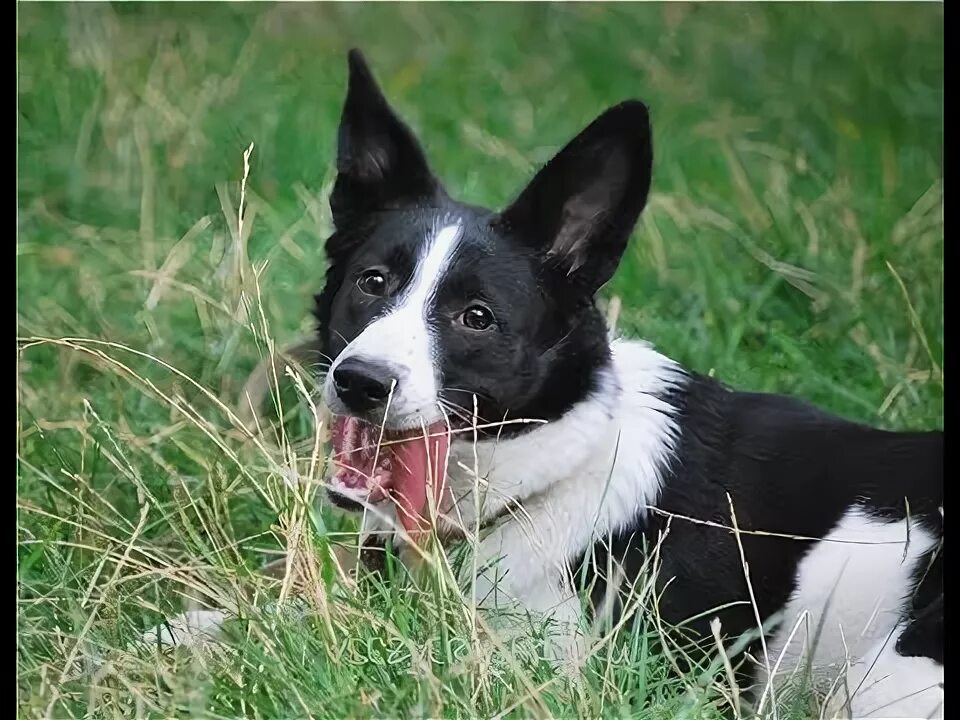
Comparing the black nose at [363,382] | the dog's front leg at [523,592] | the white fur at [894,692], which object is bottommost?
the white fur at [894,692]

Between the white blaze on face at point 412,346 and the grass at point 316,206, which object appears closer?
the white blaze on face at point 412,346

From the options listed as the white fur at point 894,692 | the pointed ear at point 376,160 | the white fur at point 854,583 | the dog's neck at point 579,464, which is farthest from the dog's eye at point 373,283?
the white fur at point 894,692

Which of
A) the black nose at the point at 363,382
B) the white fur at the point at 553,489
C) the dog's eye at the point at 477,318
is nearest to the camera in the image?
the black nose at the point at 363,382

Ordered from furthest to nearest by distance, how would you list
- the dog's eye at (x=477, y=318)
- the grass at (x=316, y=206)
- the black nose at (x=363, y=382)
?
1. the grass at (x=316, y=206)
2. the dog's eye at (x=477, y=318)
3. the black nose at (x=363, y=382)

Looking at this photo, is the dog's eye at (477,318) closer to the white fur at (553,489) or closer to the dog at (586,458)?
the dog at (586,458)

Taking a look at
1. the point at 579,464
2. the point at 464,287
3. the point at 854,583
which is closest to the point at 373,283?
the point at 464,287

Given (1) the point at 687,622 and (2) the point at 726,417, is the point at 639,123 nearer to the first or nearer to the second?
(2) the point at 726,417

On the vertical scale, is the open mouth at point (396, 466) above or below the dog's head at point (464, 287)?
below

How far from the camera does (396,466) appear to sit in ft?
8.80

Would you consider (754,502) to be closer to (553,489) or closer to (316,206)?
(553,489)

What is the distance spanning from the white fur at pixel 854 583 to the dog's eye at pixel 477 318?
2.83 feet

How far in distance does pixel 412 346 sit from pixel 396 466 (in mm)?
295

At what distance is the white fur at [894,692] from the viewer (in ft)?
8.68

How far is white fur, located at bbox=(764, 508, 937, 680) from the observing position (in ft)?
9.04
